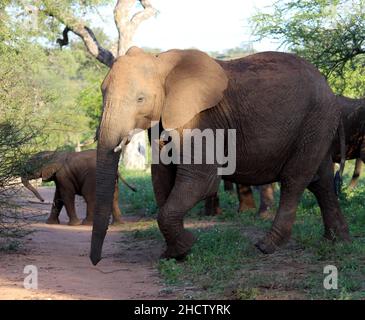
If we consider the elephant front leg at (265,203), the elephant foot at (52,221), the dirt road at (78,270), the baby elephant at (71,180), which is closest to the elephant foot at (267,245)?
the dirt road at (78,270)

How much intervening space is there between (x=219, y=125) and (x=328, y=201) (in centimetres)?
179

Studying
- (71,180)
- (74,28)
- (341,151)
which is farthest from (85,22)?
(341,151)

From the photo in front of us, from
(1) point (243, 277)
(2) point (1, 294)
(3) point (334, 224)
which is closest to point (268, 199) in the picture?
(3) point (334, 224)

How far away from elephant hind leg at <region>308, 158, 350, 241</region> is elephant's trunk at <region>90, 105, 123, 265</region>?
2737 mm

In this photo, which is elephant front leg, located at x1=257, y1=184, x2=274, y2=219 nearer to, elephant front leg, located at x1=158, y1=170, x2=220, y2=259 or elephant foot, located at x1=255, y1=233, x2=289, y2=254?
elephant foot, located at x1=255, y1=233, x2=289, y2=254

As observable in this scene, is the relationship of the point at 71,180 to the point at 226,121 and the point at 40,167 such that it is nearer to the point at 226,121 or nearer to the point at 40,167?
the point at 40,167

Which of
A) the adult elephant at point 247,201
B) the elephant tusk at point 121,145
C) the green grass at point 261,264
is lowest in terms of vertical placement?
the green grass at point 261,264

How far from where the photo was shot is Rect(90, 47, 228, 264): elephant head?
23.9ft

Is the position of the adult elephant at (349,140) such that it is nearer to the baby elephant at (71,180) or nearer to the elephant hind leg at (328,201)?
the baby elephant at (71,180)

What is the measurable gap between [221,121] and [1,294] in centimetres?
309

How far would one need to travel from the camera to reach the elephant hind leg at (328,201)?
872 centimetres

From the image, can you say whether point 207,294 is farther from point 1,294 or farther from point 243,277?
point 1,294

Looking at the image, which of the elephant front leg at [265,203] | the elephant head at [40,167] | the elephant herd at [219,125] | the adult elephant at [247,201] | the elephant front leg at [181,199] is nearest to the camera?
the elephant herd at [219,125]

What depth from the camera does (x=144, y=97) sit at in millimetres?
7613
